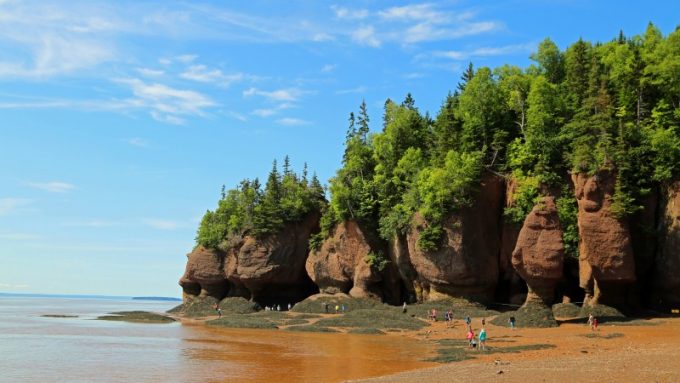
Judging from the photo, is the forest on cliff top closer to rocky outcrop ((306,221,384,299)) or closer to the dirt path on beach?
rocky outcrop ((306,221,384,299))

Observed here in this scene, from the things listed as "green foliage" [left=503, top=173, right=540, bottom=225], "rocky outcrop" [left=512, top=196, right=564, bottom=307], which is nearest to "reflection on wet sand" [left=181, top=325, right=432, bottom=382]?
"rocky outcrop" [left=512, top=196, right=564, bottom=307]

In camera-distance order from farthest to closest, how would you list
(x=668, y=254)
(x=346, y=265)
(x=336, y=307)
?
(x=346, y=265)
(x=336, y=307)
(x=668, y=254)

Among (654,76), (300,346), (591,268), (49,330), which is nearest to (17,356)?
(300,346)

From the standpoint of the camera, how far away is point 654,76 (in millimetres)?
55000

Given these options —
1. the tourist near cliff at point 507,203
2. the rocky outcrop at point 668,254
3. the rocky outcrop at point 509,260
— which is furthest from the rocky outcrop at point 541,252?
the rocky outcrop at point 668,254

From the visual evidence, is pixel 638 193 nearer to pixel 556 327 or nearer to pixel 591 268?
pixel 591 268

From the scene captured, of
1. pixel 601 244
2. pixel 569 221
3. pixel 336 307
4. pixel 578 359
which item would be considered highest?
pixel 569 221

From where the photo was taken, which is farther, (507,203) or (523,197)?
(507,203)

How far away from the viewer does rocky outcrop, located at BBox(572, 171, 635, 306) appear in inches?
1818

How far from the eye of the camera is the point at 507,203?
189 feet

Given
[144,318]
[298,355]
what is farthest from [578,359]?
[144,318]

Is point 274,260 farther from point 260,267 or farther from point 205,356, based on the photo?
point 205,356

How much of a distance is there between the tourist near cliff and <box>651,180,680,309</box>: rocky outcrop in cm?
13

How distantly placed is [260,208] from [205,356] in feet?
145
